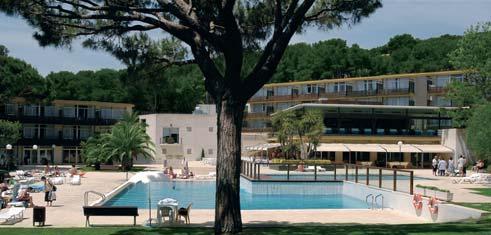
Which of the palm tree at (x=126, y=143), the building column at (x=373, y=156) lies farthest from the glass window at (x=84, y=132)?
the building column at (x=373, y=156)

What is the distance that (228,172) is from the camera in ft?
43.2

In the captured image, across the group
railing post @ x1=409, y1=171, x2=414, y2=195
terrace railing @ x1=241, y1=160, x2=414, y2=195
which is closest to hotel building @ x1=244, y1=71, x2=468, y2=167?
terrace railing @ x1=241, y1=160, x2=414, y2=195

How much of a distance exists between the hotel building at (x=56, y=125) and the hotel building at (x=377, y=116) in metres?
18.1

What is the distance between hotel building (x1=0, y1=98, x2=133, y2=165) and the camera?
59.3m

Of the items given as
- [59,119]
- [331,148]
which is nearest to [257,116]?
[59,119]

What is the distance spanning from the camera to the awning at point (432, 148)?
52.6m

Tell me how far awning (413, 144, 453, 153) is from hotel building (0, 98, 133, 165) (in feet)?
91.2

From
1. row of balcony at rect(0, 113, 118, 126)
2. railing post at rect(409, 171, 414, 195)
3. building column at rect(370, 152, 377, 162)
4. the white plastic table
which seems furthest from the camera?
row of balcony at rect(0, 113, 118, 126)

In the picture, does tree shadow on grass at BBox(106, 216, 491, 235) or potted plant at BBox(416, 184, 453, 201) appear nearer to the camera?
tree shadow on grass at BBox(106, 216, 491, 235)

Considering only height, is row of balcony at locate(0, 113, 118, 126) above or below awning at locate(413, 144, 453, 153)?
above

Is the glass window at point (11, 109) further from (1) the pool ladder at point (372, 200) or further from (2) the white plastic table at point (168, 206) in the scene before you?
(2) the white plastic table at point (168, 206)

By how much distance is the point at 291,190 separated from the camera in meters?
31.4

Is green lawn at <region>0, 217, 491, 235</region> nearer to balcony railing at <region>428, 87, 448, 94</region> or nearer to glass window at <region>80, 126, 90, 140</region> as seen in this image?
glass window at <region>80, 126, 90, 140</region>

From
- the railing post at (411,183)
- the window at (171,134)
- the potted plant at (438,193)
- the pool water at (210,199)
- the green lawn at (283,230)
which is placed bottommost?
the pool water at (210,199)
